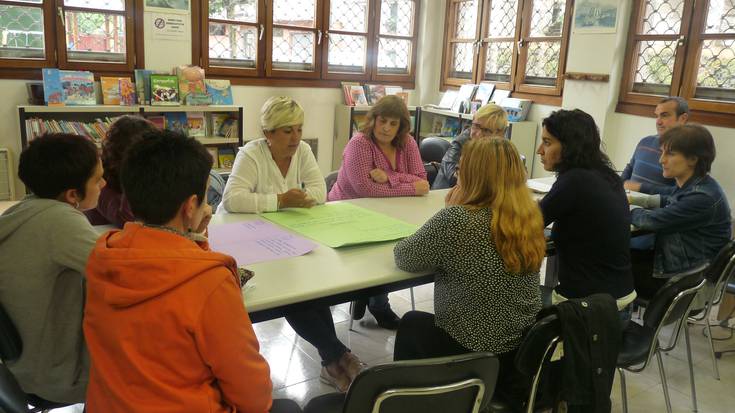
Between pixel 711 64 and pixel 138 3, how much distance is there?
4632mm

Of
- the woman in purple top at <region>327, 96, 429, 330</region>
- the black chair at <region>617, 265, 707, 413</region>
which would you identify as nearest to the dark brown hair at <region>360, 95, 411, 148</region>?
the woman in purple top at <region>327, 96, 429, 330</region>

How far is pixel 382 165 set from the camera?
2.95 metres

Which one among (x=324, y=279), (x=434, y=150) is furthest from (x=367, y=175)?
(x=434, y=150)

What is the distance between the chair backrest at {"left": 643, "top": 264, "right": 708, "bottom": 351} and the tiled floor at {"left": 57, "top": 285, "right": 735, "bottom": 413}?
2.06 feet

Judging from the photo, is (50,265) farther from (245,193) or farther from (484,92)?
(484,92)

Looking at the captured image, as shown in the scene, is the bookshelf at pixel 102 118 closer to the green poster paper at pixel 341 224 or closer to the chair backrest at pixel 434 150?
the chair backrest at pixel 434 150

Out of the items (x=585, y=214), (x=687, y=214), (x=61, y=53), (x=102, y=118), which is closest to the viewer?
(x=585, y=214)

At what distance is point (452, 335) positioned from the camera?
174 cm

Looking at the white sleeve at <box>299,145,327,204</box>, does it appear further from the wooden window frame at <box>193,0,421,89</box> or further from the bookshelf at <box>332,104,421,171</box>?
the bookshelf at <box>332,104,421,171</box>

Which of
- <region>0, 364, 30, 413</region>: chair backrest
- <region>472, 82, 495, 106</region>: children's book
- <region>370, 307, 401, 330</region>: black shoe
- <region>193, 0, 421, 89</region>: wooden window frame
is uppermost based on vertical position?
<region>193, 0, 421, 89</region>: wooden window frame

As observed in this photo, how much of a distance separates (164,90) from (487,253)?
4.12m

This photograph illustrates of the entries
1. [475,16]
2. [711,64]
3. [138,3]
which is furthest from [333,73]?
[711,64]

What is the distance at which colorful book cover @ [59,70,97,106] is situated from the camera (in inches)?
181

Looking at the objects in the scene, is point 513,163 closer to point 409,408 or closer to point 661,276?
point 409,408
